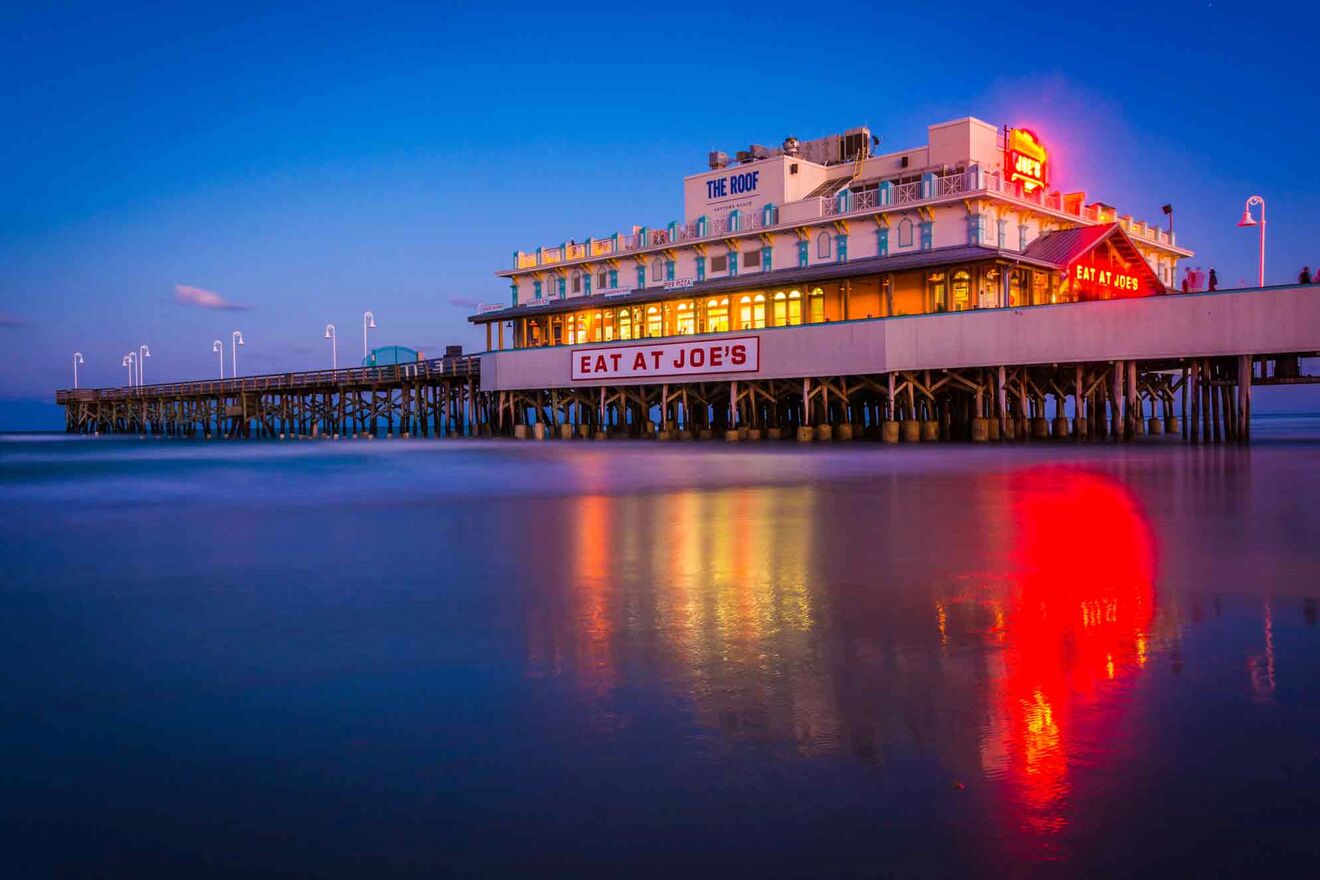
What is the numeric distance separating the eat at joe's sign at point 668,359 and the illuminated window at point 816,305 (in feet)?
12.9

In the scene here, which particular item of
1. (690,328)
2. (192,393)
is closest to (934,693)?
(690,328)

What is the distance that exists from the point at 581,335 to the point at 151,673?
5301 centimetres

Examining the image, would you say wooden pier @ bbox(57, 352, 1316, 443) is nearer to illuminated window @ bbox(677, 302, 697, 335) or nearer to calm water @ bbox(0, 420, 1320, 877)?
illuminated window @ bbox(677, 302, 697, 335)

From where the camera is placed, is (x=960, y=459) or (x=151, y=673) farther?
(x=960, y=459)

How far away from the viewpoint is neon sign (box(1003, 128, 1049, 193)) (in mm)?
44594

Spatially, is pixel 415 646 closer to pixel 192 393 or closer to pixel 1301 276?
pixel 1301 276

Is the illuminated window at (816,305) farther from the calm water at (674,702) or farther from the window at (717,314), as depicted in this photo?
the calm water at (674,702)

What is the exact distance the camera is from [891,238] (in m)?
43.9

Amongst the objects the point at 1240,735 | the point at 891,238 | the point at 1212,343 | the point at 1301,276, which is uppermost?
the point at 891,238

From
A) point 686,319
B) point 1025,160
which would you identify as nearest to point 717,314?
point 686,319

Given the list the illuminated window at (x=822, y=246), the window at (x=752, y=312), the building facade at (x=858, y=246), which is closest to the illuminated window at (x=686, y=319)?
the building facade at (x=858, y=246)

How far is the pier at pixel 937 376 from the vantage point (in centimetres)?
3219

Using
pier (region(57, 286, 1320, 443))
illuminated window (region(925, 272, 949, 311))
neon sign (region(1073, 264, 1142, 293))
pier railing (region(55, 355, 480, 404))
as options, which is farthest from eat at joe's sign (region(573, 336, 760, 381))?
neon sign (region(1073, 264, 1142, 293))

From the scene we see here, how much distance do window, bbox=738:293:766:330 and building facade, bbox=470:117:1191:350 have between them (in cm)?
10
